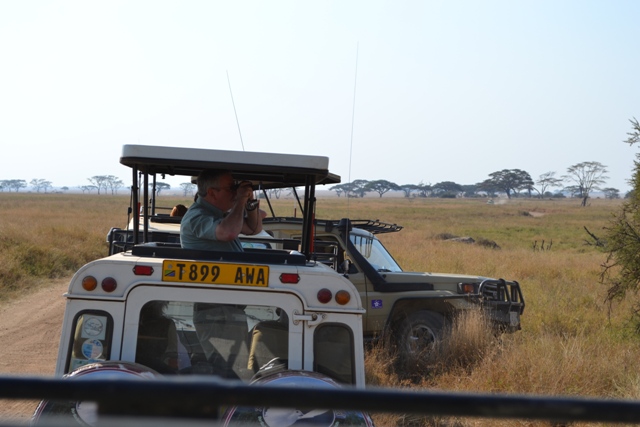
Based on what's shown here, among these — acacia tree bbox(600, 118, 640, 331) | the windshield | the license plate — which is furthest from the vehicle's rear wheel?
the license plate

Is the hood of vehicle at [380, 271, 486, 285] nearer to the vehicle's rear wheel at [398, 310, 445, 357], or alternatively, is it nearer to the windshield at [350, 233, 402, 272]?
the windshield at [350, 233, 402, 272]

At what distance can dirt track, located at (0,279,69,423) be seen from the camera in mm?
6055

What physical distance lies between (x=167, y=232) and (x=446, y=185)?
13612cm

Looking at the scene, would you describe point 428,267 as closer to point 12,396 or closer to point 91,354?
point 91,354

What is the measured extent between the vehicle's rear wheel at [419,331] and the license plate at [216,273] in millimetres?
4433

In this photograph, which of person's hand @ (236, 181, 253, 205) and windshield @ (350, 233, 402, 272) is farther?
windshield @ (350, 233, 402, 272)

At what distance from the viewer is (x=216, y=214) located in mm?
4664

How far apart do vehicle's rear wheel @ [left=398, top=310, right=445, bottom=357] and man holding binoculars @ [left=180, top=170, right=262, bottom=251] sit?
12.3ft

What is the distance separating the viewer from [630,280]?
9320 millimetres

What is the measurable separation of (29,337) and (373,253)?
4.29 metres

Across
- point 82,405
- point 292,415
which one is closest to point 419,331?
point 292,415

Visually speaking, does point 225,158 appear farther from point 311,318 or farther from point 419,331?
point 419,331

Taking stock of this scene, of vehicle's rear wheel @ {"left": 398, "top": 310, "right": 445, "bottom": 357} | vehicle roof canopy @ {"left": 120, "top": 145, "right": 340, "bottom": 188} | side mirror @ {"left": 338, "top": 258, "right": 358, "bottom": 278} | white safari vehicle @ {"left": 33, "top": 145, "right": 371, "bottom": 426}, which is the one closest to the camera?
white safari vehicle @ {"left": 33, "top": 145, "right": 371, "bottom": 426}

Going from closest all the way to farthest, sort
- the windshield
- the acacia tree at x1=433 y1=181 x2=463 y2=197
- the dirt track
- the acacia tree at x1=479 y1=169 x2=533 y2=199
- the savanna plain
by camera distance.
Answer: the dirt track
the savanna plain
the windshield
the acacia tree at x1=479 y1=169 x2=533 y2=199
the acacia tree at x1=433 y1=181 x2=463 y2=197
